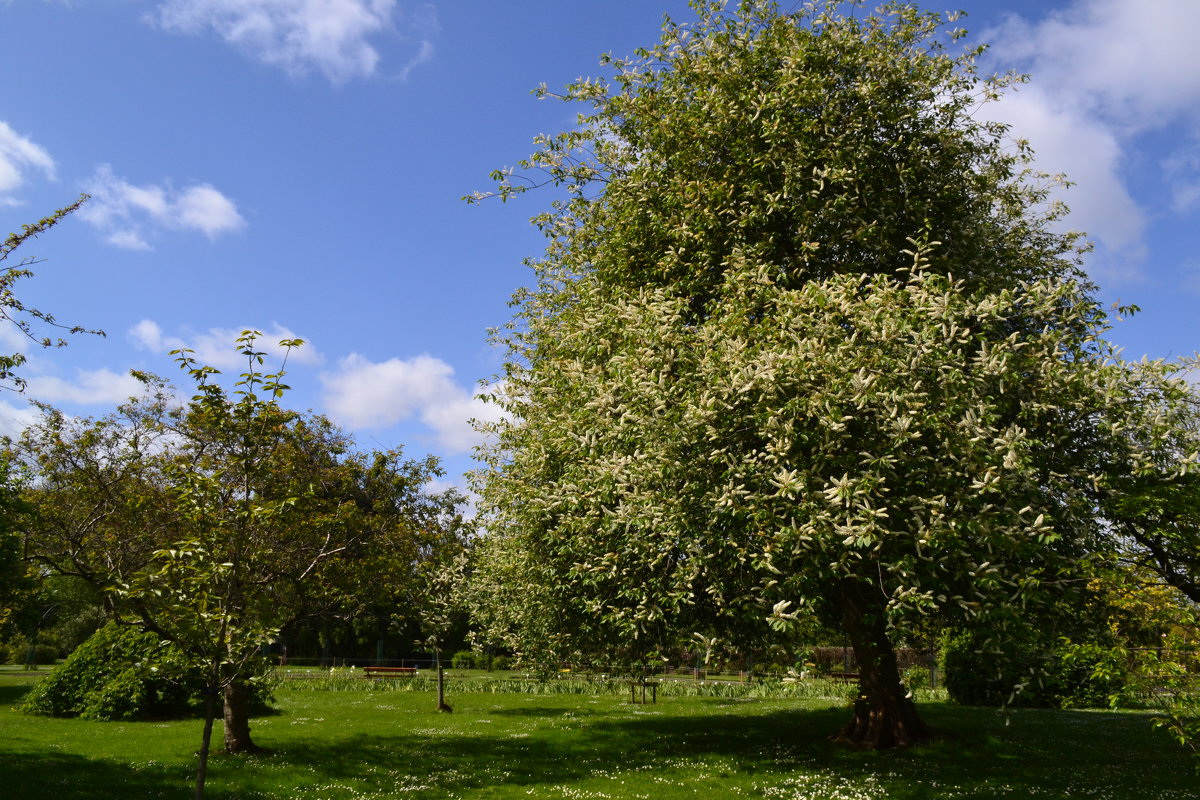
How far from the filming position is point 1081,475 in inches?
468

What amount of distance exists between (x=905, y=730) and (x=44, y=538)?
19094 millimetres

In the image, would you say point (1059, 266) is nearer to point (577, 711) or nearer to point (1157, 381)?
point (1157, 381)

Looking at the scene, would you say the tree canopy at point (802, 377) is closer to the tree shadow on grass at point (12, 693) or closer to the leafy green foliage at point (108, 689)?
the leafy green foliage at point (108, 689)

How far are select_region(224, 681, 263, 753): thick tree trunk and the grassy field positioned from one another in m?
0.83

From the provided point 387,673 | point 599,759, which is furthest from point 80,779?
point 387,673

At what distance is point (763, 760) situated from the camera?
15508mm

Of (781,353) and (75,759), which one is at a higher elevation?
(781,353)

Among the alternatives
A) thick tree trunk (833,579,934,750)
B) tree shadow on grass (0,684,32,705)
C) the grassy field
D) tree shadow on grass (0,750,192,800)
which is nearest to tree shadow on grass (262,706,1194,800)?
the grassy field

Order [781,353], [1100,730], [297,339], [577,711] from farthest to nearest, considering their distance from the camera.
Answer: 1. [577,711]
2. [1100,730]
3. [297,339]
4. [781,353]

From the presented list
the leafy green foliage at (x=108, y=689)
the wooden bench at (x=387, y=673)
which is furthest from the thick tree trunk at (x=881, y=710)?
the wooden bench at (x=387, y=673)

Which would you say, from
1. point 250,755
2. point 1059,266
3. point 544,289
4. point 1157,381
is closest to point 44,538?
point 250,755

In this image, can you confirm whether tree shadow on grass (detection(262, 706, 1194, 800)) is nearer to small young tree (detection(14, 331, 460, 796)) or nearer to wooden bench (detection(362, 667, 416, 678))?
small young tree (detection(14, 331, 460, 796))

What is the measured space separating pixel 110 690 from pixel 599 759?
52.9 feet

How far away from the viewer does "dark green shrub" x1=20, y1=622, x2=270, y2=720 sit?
22562 millimetres
